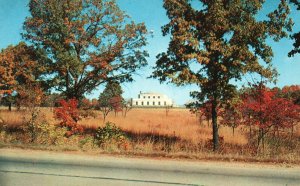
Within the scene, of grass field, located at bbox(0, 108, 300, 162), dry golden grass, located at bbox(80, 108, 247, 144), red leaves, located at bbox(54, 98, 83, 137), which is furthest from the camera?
dry golden grass, located at bbox(80, 108, 247, 144)

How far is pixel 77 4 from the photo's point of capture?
2339cm

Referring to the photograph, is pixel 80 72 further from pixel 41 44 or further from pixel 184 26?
pixel 184 26

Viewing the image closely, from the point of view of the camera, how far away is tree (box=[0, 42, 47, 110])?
898 inches

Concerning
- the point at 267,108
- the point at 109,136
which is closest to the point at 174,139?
the point at 109,136

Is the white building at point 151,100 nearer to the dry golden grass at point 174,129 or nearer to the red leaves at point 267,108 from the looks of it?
the dry golden grass at point 174,129

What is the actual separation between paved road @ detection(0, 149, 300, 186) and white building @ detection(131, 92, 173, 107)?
14967cm

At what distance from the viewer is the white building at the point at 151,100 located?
16238 centimetres

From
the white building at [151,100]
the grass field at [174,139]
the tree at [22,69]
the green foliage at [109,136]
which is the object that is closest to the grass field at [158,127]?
the grass field at [174,139]

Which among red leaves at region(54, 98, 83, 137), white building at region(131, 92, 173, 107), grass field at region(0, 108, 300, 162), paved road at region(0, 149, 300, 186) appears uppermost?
white building at region(131, 92, 173, 107)

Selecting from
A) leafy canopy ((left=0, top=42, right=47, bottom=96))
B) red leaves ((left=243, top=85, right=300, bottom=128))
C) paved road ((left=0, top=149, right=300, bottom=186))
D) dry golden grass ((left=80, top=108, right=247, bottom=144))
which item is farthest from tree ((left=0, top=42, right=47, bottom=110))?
red leaves ((left=243, top=85, right=300, bottom=128))

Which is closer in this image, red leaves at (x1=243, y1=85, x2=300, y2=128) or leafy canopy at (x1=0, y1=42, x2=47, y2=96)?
red leaves at (x1=243, y1=85, x2=300, y2=128)

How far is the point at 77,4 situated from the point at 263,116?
14477mm

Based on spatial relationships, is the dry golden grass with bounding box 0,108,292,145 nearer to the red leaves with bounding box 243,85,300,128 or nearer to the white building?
the red leaves with bounding box 243,85,300,128

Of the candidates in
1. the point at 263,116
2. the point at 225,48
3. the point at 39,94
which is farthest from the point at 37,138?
the point at 263,116
